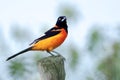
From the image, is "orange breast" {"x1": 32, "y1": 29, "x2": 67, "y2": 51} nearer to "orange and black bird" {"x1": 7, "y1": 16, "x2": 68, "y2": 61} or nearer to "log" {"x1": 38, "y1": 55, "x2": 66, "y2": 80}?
"orange and black bird" {"x1": 7, "y1": 16, "x2": 68, "y2": 61}

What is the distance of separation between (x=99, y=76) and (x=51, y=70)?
1.63 metres

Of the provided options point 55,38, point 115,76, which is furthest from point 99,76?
point 55,38

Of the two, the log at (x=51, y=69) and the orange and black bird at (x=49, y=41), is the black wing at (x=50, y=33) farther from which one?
the log at (x=51, y=69)

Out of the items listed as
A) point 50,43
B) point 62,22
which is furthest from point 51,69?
point 62,22

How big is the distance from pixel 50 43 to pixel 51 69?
2.00 meters

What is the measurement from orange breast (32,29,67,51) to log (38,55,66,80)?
1.70 metres

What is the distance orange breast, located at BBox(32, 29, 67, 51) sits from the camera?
9055mm

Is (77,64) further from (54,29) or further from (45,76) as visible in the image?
(45,76)

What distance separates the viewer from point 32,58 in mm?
10312

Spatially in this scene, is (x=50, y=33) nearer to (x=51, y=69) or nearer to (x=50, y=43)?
(x=50, y=43)

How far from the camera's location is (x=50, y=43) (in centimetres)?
914

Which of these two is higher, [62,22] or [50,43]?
[62,22]

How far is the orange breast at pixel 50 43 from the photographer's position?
9.05 metres

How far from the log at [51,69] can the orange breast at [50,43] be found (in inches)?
66.8
